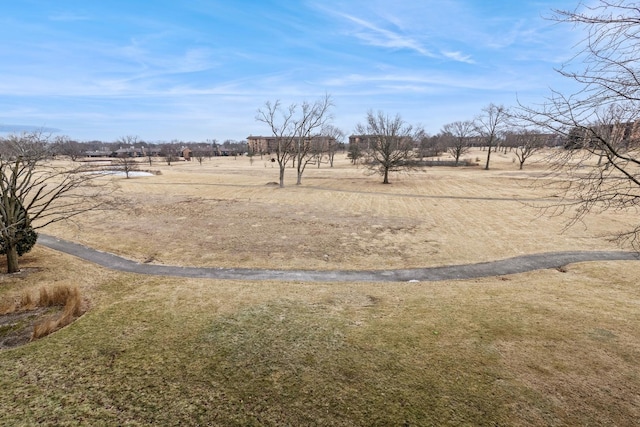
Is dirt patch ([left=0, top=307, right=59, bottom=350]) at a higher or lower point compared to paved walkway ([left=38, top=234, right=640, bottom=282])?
higher

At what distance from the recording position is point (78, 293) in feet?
38.7

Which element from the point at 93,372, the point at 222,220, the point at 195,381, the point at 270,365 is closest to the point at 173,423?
the point at 195,381

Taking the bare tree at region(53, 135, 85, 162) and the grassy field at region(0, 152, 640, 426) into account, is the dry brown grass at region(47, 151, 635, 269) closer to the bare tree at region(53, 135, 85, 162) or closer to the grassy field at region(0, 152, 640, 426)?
the grassy field at region(0, 152, 640, 426)

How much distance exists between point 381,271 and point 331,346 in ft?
27.5

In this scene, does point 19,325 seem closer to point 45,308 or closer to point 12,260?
point 45,308

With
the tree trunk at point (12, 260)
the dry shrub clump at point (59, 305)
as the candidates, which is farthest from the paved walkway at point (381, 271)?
the dry shrub clump at point (59, 305)

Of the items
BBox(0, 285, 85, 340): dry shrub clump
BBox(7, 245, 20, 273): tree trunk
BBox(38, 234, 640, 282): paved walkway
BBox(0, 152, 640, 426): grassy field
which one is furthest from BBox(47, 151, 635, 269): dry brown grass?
BBox(0, 285, 85, 340): dry shrub clump

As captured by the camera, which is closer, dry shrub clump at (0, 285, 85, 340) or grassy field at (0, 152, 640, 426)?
grassy field at (0, 152, 640, 426)

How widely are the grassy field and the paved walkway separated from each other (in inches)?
31.2

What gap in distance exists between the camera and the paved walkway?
596 inches

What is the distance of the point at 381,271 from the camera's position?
16.1m

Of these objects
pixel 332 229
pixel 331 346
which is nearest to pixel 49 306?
pixel 331 346

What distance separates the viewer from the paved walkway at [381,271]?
15141 millimetres

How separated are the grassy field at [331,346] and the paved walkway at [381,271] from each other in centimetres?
79
